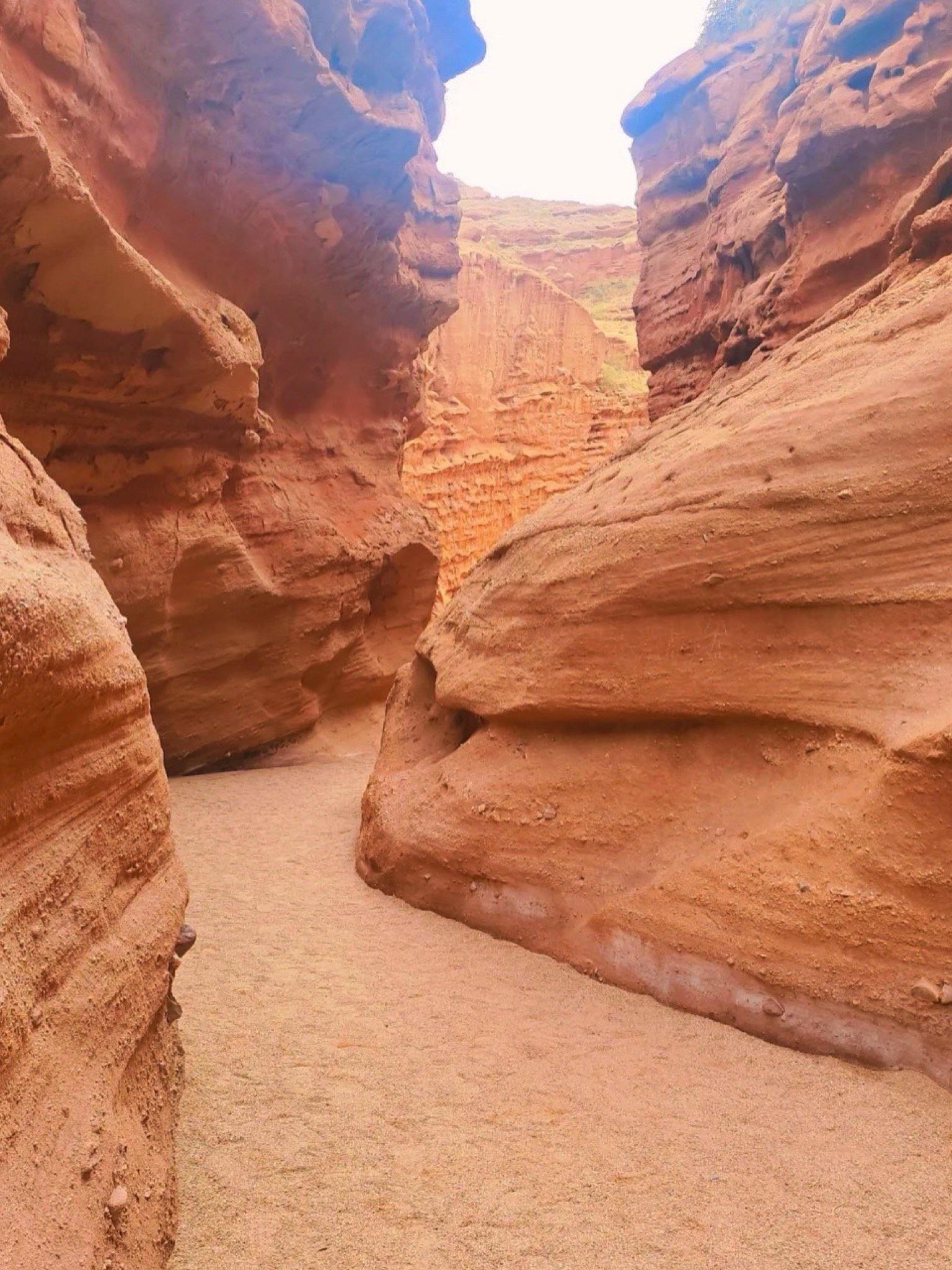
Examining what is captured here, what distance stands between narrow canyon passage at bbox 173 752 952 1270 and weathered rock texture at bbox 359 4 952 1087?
26 cm

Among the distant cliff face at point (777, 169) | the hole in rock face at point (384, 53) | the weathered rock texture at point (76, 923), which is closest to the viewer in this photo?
the weathered rock texture at point (76, 923)

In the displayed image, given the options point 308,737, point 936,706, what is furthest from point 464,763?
point 308,737

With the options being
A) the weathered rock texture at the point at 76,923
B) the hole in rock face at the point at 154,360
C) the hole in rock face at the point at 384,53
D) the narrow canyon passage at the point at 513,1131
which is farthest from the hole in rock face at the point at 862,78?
the weathered rock texture at the point at 76,923

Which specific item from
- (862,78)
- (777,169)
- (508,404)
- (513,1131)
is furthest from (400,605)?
(508,404)

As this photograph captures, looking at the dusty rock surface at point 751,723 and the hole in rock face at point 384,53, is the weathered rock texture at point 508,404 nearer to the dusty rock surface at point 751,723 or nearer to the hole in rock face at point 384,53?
the hole in rock face at point 384,53

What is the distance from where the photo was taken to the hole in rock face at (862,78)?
325 inches

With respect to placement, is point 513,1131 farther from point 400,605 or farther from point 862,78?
point 862,78

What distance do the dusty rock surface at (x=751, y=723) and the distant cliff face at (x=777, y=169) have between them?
216 cm

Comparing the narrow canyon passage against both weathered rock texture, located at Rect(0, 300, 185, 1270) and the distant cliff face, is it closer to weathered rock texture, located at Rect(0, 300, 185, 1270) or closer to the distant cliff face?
weathered rock texture, located at Rect(0, 300, 185, 1270)

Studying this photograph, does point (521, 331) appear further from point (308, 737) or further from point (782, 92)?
point (308, 737)

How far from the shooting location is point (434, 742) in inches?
223

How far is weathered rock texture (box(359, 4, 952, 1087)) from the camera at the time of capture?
120 inches

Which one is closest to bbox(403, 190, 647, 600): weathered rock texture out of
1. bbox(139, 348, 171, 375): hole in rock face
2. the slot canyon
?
the slot canyon

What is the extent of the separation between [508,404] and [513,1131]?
1950cm
